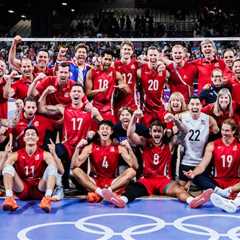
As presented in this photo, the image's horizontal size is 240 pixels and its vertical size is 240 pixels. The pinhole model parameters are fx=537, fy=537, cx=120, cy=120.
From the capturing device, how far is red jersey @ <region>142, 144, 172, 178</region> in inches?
290

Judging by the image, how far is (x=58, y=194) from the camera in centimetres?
720

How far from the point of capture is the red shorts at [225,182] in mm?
7168

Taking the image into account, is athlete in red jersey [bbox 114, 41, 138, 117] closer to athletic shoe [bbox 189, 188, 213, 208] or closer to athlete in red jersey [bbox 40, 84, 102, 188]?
athlete in red jersey [bbox 40, 84, 102, 188]

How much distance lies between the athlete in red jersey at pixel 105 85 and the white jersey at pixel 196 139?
4.34 feet

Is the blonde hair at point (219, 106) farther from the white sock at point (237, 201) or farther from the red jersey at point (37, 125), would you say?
the red jersey at point (37, 125)

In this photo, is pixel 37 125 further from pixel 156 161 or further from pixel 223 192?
pixel 223 192

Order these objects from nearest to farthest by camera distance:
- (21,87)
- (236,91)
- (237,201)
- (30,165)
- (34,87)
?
(237,201)
(30,165)
(34,87)
(236,91)
(21,87)

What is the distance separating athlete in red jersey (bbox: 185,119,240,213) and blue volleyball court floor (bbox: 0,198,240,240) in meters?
0.33

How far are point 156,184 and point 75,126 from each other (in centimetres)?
139

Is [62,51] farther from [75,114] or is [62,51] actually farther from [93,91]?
[75,114]

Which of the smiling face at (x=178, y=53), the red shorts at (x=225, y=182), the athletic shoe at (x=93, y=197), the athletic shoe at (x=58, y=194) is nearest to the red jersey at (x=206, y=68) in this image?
the smiling face at (x=178, y=53)

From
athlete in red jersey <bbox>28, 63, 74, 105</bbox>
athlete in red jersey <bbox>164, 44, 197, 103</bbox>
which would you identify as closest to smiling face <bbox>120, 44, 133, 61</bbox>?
athlete in red jersey <bbox>164, 44, 197, 103</bbox>

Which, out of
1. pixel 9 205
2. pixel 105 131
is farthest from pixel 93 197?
pixel 9 205

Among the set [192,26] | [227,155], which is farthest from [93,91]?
[192,26]
